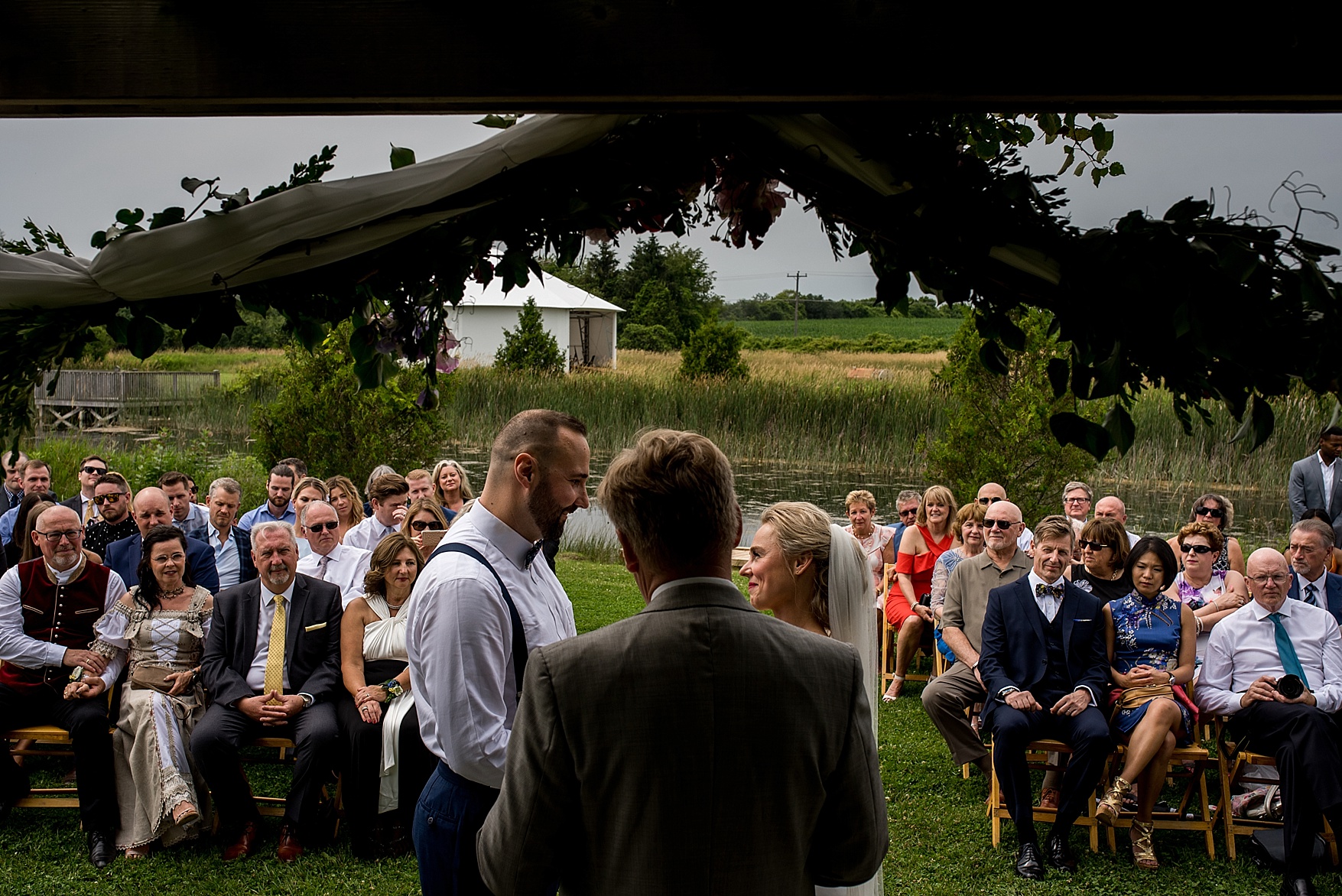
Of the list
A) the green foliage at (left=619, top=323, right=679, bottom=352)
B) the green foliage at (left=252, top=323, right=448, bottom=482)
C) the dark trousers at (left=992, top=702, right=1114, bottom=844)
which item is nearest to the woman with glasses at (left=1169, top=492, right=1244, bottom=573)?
the dark trousers at (left=992, top=702, right=1114, bottom=844)

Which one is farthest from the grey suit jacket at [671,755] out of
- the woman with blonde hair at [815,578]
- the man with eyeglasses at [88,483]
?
the man with eyeglasses at [88,483]

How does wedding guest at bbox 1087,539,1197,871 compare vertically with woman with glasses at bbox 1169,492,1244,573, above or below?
below

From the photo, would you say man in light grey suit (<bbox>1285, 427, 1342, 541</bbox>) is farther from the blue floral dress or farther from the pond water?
the blue floral dress

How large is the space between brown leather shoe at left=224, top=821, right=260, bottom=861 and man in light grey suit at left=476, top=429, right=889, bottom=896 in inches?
156

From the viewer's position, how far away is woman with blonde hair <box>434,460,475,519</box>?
8289mm

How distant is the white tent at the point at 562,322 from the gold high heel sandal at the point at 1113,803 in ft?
104

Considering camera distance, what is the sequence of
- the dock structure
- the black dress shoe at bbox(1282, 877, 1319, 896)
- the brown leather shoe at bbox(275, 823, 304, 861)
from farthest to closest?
1. the dock structure
2. the brown leather shoe at bbox(275, 823, 304, 861)
3. the black dress shoe at bbox(1282, 877, 1319, 896)

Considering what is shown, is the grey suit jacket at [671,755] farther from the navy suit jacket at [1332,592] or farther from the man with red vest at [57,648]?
the navy suit jacket at [1332,592]

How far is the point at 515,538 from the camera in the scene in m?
2.75

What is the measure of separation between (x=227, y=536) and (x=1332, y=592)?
746cm

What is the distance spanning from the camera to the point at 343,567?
668 centimetres

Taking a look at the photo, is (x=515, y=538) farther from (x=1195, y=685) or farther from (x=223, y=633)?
(x=1195, y=685)

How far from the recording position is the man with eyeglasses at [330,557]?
21.4 feet

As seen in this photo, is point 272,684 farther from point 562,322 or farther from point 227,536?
point 562,322
